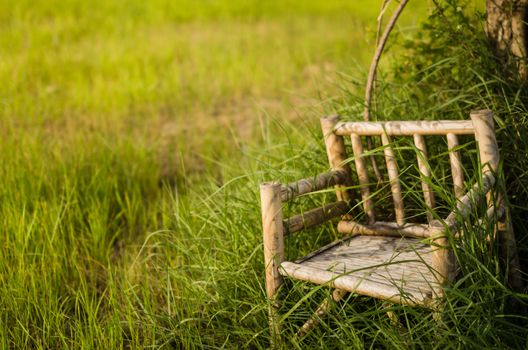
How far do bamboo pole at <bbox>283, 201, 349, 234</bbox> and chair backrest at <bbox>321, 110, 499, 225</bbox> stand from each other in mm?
65

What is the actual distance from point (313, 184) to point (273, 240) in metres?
0.27

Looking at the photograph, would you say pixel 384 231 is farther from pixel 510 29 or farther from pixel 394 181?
pixel 510 29

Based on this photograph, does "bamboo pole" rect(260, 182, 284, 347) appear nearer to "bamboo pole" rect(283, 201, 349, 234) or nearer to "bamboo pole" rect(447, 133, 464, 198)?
"bamboo pole" rect(283, 201, 349, 234)

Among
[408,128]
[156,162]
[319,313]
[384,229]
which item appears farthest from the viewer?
[156,162]

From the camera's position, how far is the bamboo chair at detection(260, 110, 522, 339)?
6.09 feet

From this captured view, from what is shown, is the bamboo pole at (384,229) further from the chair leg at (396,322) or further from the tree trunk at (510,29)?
the tree trunk at (510,29)

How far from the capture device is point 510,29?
2.65m

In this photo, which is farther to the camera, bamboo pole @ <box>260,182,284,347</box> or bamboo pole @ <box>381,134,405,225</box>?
A: bamboo pole @ <box>381,134,405,225</box>

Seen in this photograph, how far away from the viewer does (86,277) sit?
3062 millimetres

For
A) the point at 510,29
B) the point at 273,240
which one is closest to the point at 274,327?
the point at 273,240

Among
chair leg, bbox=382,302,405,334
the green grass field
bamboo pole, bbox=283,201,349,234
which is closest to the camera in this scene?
chair leg, bbox=382,302,405,334

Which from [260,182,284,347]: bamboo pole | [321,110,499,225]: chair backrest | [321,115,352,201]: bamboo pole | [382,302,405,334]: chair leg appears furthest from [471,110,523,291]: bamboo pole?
[260,182,284,347]: bamboo pole

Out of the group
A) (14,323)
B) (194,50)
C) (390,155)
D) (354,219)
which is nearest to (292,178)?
(354,219)

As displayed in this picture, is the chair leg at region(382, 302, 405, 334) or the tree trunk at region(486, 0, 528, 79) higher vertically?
the tree trunk at region(486, 0, 528, 79)
